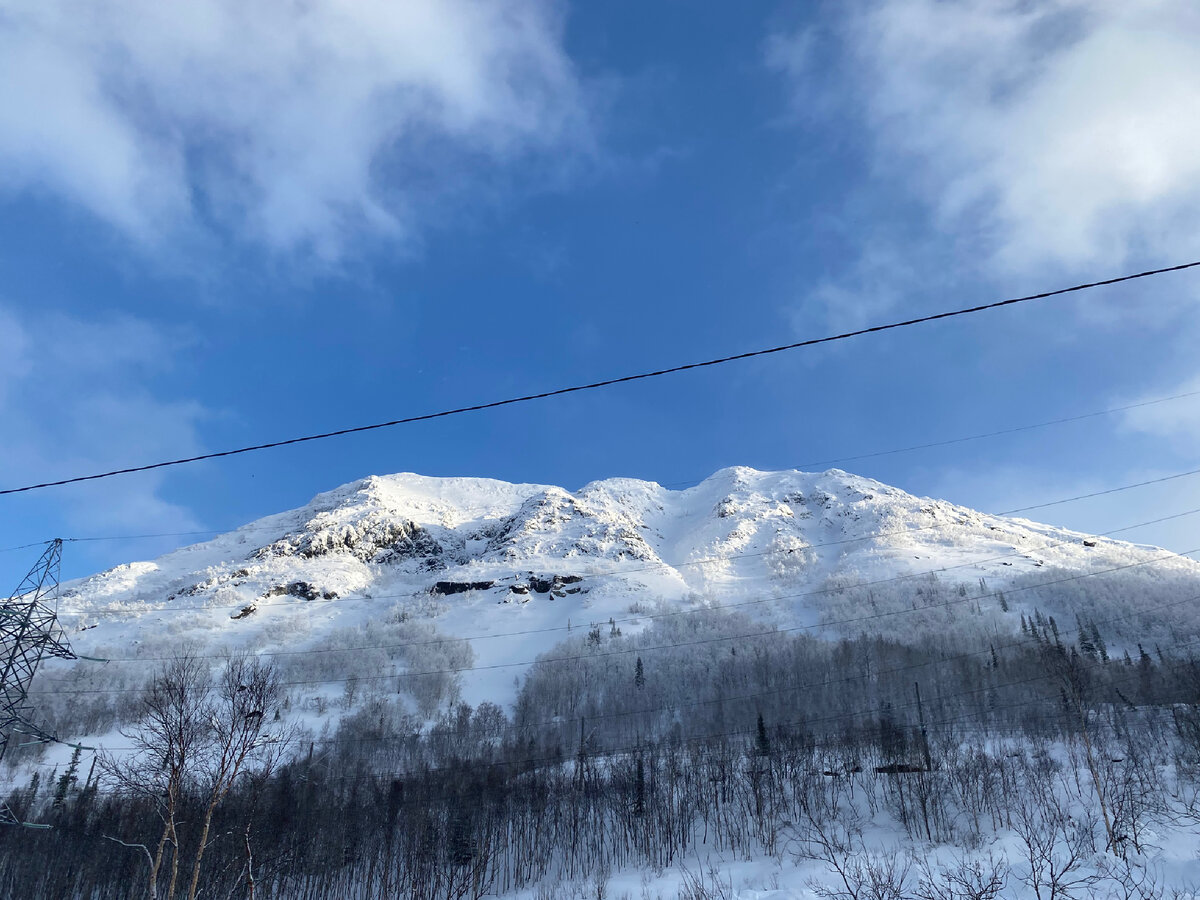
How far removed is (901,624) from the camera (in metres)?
126

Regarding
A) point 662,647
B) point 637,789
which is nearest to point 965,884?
point 637,789

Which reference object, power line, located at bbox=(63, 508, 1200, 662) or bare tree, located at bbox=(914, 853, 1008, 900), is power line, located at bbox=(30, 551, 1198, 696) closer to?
power line, located at bbox=(63, 508, 1200, 662)

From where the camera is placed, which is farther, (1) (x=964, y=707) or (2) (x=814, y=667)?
(2) (x=814, y=667)

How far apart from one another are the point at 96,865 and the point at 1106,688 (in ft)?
370

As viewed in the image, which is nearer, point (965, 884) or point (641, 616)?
point (965, 884)

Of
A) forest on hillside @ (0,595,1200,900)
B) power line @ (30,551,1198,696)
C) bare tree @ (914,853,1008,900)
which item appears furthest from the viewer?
power line @ (30,551,1198,696)

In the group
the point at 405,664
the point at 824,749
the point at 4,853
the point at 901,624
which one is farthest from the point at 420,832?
the point at 901,624

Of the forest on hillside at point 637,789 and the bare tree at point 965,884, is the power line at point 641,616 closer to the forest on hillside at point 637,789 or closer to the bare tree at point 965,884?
the forest on hillside at point 637,789

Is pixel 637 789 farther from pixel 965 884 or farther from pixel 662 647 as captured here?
pixel 662 647

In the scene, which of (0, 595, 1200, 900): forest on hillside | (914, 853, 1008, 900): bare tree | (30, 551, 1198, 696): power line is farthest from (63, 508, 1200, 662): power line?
(914, 853, 1008, 900): bare tree

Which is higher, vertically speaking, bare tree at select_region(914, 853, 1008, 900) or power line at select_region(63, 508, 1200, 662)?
power line at select_region(63, 508, 1200, 662)

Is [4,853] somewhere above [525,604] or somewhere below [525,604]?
below

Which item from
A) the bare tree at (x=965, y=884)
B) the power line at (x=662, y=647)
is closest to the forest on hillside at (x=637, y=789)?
the bare tree at (x=965, y=884)

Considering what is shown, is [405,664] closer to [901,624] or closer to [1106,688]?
[901,624]
